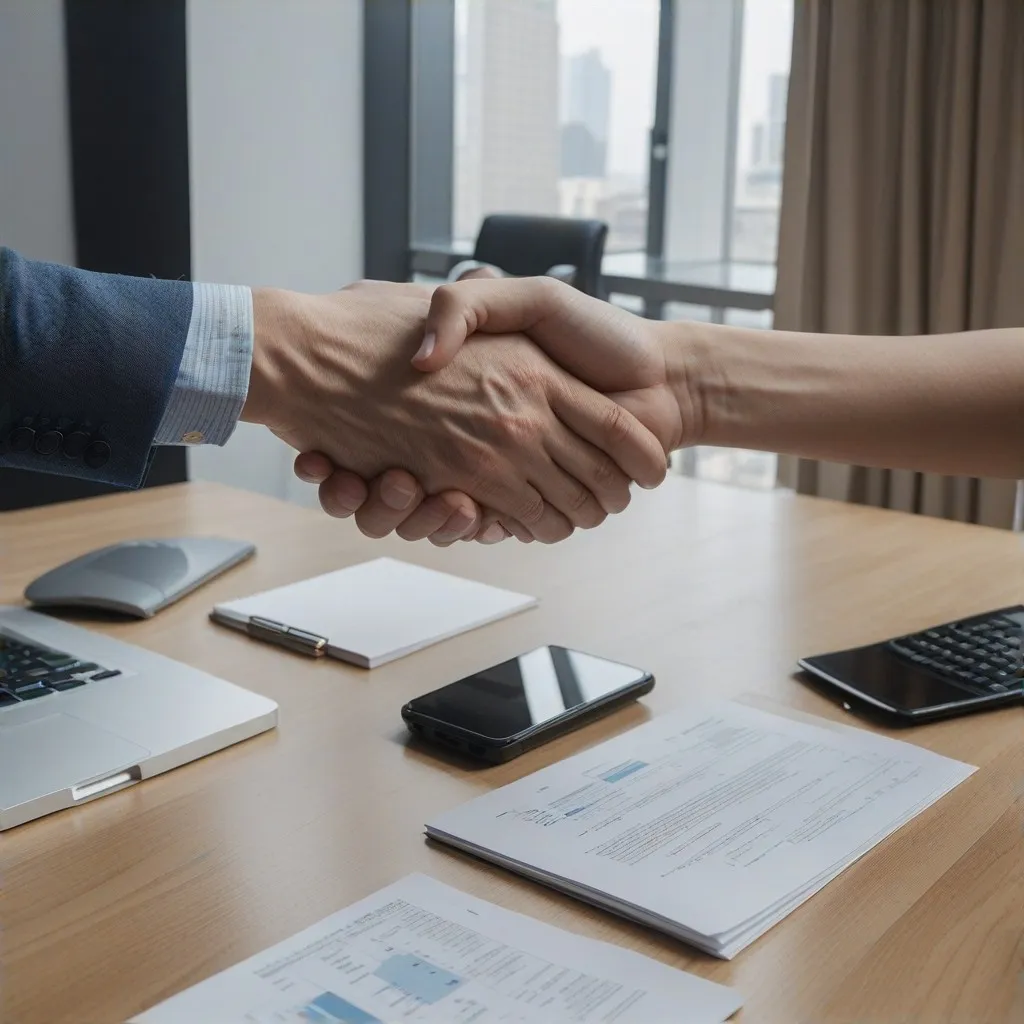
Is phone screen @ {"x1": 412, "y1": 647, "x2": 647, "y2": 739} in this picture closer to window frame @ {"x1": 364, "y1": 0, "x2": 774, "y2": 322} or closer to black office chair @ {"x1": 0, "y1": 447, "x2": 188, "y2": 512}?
black office chair @ {"x1": 0, "y1": 447, "x2": 188, "y2": 512}

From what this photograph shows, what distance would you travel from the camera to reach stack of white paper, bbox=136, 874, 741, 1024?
2.06 feet

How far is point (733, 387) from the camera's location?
1.33 metres

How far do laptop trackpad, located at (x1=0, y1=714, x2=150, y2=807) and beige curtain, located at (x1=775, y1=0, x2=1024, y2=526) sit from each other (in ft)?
8.51

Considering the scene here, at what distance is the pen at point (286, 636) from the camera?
3.72ft

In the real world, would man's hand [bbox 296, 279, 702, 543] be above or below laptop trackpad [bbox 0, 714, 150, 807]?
above

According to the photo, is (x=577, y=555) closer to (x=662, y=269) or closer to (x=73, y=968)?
(x=73, y=968)

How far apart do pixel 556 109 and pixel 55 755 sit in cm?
376

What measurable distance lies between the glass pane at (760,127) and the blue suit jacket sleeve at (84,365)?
2.81m

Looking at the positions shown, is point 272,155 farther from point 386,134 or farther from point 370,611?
point 370,611

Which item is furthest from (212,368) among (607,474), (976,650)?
(976,650)

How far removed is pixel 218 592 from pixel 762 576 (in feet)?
1.96

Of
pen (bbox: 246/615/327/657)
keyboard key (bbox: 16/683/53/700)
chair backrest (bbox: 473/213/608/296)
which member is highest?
chair backrest (bbox: 473/213/608/296)

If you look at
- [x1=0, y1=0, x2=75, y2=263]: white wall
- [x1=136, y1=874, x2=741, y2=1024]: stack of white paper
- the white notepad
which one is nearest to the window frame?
[x1=0, y1=0, x2=75, y2=263]: white wall

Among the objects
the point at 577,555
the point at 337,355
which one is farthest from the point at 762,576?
the point at 337,355
